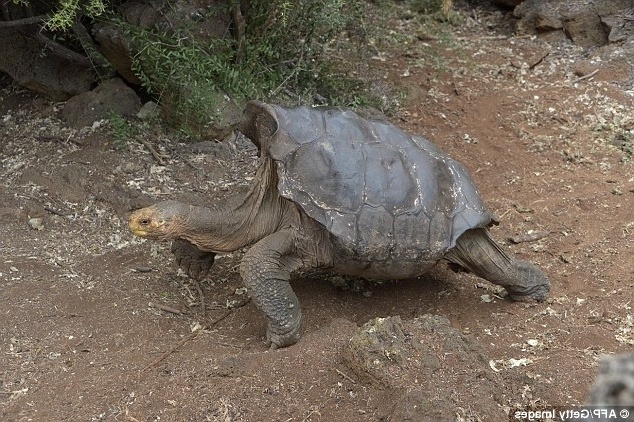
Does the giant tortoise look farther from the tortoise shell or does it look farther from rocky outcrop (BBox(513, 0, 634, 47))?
rocky outcrop (BBox(513, 0, 634, 47))

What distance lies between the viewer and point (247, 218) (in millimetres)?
4262

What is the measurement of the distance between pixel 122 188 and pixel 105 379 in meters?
2.39

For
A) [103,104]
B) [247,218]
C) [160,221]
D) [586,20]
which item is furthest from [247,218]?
[586,20]

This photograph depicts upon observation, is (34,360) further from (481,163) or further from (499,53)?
(499,53)

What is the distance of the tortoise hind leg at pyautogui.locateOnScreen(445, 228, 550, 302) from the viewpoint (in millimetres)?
4234

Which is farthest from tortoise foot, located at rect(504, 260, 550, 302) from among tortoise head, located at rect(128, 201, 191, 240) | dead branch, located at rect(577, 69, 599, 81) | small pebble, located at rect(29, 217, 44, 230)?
dead branch, located at rect(577, 69, 599, 81)

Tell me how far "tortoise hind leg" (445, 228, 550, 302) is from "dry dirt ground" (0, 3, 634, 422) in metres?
0.11

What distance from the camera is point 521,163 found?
20.0 ft

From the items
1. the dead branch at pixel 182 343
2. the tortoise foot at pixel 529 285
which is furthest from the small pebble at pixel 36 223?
the tortoise foot at pixel 529 285

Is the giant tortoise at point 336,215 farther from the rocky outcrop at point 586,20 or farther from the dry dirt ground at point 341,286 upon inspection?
the rocky outcrop at point 586,20

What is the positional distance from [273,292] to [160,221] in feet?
2.35

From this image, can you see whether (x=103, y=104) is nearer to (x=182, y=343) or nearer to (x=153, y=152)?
(x=153, y=152)

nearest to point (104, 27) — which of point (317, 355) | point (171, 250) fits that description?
point (171, 250)

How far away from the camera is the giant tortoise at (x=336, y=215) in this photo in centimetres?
389
